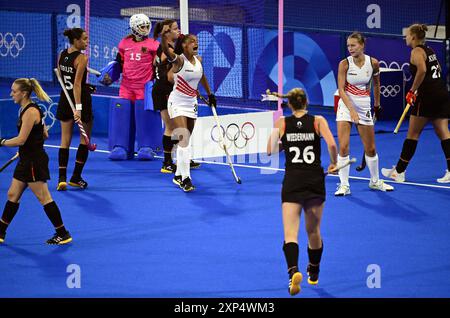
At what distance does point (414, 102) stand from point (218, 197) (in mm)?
2885

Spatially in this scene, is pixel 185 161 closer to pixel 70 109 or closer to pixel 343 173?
pixel 70 109

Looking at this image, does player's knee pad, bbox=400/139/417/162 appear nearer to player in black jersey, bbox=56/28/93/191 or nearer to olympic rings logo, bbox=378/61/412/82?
player in black jersey, bbox=56/28/93/191

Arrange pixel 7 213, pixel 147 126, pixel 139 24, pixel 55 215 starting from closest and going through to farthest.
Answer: pixel 55 215
pixel 7 213
pixel 139 24
pixel 147 126

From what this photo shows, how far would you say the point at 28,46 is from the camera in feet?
70.7

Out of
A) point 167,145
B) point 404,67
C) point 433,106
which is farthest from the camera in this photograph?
point 404,67

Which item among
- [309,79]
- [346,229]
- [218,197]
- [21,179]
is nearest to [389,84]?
[309,79]

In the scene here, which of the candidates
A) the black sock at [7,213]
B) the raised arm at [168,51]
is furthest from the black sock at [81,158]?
the black sock at [7,213]

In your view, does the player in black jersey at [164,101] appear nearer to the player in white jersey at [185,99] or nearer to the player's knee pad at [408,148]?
the player in white jersey at [185,99]

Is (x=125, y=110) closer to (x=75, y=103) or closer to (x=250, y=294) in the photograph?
(x=75, y=103)

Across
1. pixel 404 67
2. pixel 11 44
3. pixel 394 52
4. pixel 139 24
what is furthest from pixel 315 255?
pixel 11 44

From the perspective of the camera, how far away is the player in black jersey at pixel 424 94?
12383mm

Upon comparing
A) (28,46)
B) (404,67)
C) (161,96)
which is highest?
(28,46)

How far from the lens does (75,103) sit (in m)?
12.4

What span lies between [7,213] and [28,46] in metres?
12.2
